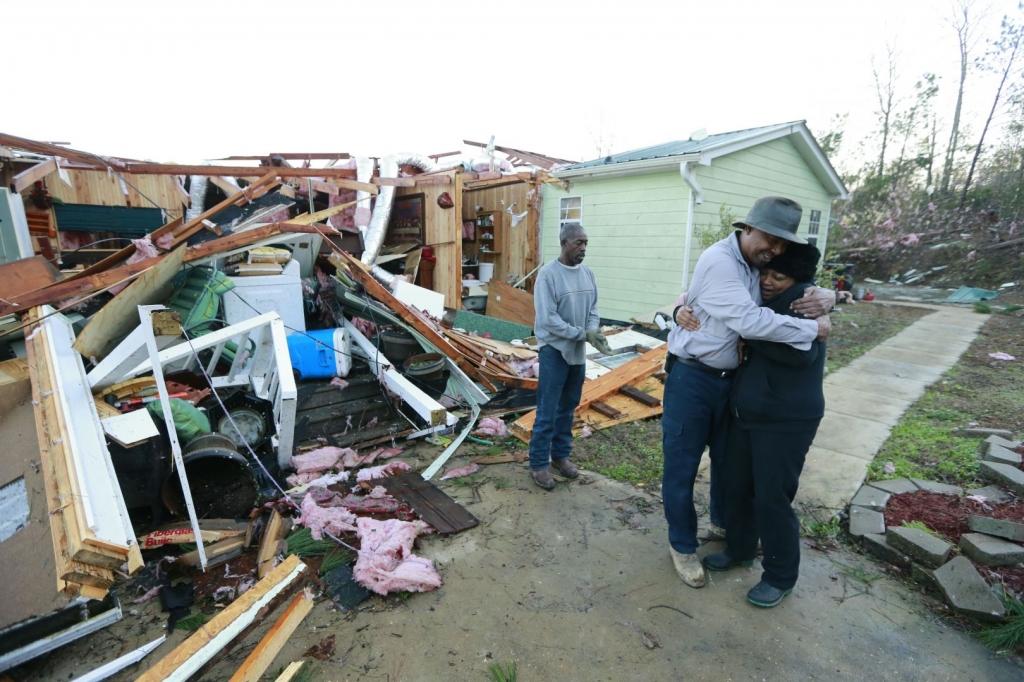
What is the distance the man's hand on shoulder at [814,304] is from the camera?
6.38 feet

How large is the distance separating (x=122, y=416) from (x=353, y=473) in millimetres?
1568

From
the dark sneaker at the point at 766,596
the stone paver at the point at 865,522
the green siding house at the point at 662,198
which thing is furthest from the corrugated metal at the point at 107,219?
the stone paver at the point at 865,522

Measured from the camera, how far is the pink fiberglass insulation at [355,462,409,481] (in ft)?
12.2

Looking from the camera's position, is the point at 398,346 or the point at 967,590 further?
the point at 398,346

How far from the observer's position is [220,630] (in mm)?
1799

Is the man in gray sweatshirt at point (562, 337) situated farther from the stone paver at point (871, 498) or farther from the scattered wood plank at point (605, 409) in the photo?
the stone paver at point (871, 498)

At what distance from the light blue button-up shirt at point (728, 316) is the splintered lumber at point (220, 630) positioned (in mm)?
2130

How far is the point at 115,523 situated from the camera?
195cm

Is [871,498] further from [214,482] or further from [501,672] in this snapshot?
[214,482]


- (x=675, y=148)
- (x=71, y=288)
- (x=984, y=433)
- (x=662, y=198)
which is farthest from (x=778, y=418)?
(x=675, y=148)

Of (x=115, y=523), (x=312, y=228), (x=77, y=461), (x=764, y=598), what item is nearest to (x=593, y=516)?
(x=764, y=598)

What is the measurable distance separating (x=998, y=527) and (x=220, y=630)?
3709 millimetres

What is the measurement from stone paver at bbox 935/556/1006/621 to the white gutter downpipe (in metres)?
6.36

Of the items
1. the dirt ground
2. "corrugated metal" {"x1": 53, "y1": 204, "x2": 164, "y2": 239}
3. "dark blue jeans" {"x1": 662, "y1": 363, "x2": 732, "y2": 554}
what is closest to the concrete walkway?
the dirt ground
